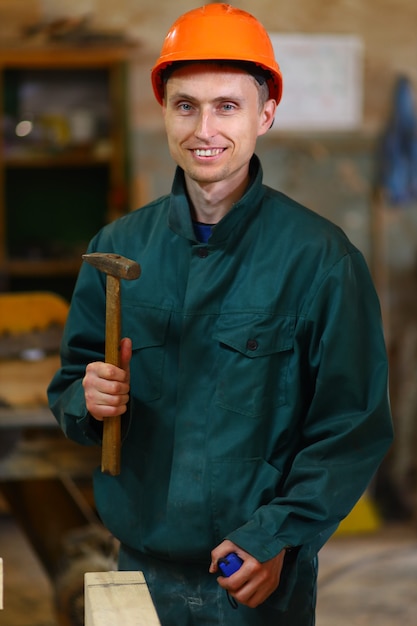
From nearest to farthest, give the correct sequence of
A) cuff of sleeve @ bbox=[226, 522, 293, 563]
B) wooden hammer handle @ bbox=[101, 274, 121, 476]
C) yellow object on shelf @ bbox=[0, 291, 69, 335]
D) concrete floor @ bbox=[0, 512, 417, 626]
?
cuff of sleeve @ bbox=[226, 522, 293, 563]
wooden hammer handle @ bbox=[101, 274, 121, 476]
yellow object on shelf @ bbox=[0, 291, 69, 335]
concrete floor @ bbox=[0, 512, 417, 626]

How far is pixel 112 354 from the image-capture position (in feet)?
6.35

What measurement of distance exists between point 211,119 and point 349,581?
3.21 metres

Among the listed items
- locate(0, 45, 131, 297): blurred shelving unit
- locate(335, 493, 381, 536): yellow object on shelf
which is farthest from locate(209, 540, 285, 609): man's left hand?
locate(0, 45, 131, 297): blurred shelving unit

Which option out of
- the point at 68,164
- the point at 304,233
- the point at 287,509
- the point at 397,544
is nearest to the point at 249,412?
the point at 287,509

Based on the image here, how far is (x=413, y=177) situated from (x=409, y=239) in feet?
1.10

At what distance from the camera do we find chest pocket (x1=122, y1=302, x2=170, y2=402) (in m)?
2.03

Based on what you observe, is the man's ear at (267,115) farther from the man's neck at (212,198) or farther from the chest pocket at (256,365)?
the chest pocket at (256,365)

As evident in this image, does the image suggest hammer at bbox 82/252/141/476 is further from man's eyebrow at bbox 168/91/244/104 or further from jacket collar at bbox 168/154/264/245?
man's eyebrow at bbox 168/91/244/104

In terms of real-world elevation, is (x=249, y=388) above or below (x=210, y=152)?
below

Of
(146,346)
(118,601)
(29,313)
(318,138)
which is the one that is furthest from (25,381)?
(318,138)

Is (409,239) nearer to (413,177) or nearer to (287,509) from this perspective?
(413,177)

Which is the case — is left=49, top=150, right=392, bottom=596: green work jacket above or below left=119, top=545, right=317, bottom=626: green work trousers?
above

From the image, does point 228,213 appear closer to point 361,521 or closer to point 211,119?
point 211,119

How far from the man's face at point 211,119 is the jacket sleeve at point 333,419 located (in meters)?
0.29
